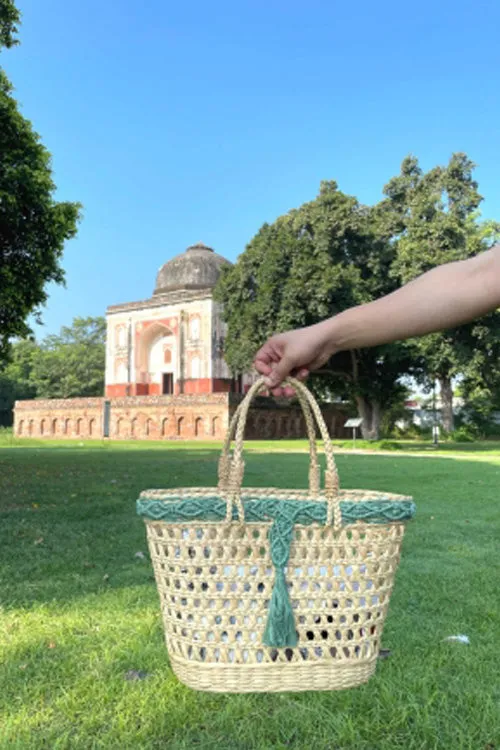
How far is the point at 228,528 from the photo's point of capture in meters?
1.36

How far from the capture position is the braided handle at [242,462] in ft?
4.39

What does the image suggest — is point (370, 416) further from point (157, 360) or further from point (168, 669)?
point (168, 669)

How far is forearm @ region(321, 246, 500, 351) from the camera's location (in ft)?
4.09

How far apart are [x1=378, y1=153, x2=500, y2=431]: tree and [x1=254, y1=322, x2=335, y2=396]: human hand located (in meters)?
16.9

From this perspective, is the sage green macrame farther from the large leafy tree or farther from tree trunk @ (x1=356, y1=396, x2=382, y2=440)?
the large leafy tree

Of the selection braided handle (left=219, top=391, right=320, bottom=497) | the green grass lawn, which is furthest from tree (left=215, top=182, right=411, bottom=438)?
braided handle (left=219, top=391, right=320, bottom=497)

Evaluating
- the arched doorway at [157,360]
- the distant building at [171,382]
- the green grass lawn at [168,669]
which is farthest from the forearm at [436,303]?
the arched doorway at [157,360]

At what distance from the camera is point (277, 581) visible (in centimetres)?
133

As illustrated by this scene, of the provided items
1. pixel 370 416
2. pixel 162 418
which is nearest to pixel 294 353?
pixel 370 416

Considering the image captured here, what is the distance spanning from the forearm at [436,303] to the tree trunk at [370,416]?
22091 millimetres

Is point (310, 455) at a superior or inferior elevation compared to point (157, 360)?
inferior

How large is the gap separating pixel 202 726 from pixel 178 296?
29.6m

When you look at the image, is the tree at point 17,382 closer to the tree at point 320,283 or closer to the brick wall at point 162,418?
the brick wall at point 162,418

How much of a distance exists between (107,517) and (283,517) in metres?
3.62
